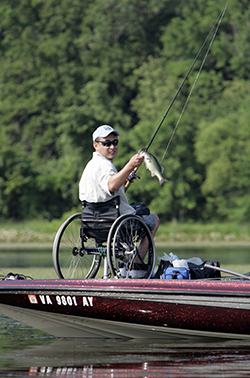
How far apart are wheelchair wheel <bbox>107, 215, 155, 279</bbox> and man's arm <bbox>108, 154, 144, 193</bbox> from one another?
8.1 inches

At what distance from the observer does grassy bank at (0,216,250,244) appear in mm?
21578

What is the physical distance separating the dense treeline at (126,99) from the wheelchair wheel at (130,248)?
772 inches

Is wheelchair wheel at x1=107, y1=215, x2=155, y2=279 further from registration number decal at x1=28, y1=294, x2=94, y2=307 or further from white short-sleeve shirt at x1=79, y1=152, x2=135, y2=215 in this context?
registration number decal at x1=28, y1=294, x2=94, y2=307

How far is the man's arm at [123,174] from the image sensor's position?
13.2ft

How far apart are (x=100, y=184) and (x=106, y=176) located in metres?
0.07

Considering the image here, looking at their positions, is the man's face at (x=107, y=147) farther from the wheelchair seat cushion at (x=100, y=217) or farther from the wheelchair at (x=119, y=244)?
the wheelchair at (x=119, y=244)

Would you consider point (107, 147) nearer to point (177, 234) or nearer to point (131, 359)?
point (131, 359)

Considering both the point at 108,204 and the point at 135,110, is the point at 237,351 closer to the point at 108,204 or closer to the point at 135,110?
the point at 108,204

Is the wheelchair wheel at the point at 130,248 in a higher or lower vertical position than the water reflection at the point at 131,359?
higher

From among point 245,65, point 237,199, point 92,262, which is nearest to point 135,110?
point 245,65

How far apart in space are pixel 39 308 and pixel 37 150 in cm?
2987

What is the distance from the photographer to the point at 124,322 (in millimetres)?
4191

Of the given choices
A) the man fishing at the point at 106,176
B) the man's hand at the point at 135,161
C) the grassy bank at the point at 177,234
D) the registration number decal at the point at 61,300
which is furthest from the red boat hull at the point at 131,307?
the grassy bank at the point at 177,234

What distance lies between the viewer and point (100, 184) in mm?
4227
